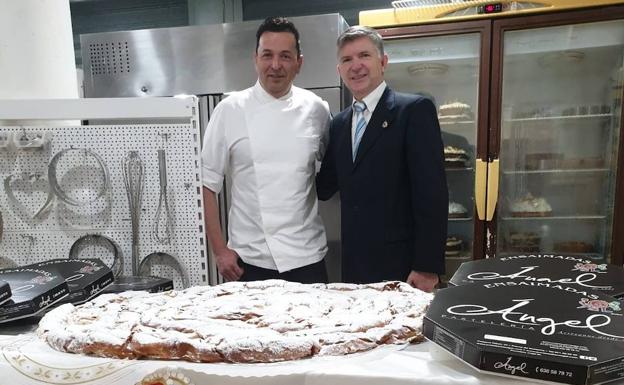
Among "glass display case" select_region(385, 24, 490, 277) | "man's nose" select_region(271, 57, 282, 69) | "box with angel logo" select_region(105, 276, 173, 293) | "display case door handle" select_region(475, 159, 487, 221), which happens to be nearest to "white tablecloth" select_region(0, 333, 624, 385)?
"box with angel logo" select_region(105, 276, 173, 293)

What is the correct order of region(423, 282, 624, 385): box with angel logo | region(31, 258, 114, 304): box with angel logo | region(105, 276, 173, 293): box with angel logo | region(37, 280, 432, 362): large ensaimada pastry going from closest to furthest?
region(423, 282, 624, 385): box with angel logo → region(37, 280, 432, 362): large ensaimada pastry → region(31, 258, 114, 304): box with angel logo → region(105, 276, 173, 293): box with angel logo

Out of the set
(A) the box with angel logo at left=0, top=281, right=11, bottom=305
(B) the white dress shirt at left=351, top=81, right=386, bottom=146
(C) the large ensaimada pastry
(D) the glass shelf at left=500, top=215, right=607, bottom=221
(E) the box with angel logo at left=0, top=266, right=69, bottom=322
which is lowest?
(D) the glass shelf at left=500, top=215, right=607, bottom=221

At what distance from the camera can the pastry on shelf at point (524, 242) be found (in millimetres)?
2479

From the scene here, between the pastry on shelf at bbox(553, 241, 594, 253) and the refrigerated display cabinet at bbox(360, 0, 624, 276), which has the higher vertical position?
the refrigerated display cabinet at bbox(360, 0, 624, 276)

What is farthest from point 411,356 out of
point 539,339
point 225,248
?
point 225,248

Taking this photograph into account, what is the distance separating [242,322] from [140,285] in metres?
0.42

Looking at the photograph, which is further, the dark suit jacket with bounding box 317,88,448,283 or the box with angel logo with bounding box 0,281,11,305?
the dark suit jacket with bounding box 317,88,448,283

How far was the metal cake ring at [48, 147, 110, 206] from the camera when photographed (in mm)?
1110

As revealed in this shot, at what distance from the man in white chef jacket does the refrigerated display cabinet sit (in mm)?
980

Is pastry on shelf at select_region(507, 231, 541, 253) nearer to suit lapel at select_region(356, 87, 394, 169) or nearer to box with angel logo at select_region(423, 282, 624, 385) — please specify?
suit lapel at select_region(356, 87, 394, 169)

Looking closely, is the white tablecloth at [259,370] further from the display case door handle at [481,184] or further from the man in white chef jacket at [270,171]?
the display case door handle at [481,184]

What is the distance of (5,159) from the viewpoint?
1.11m

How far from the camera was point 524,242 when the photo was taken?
8.13 feet

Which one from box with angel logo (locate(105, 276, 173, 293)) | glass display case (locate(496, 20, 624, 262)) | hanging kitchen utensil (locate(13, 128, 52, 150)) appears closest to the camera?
box with angel logo (locate(105, 276, 173, 293))
